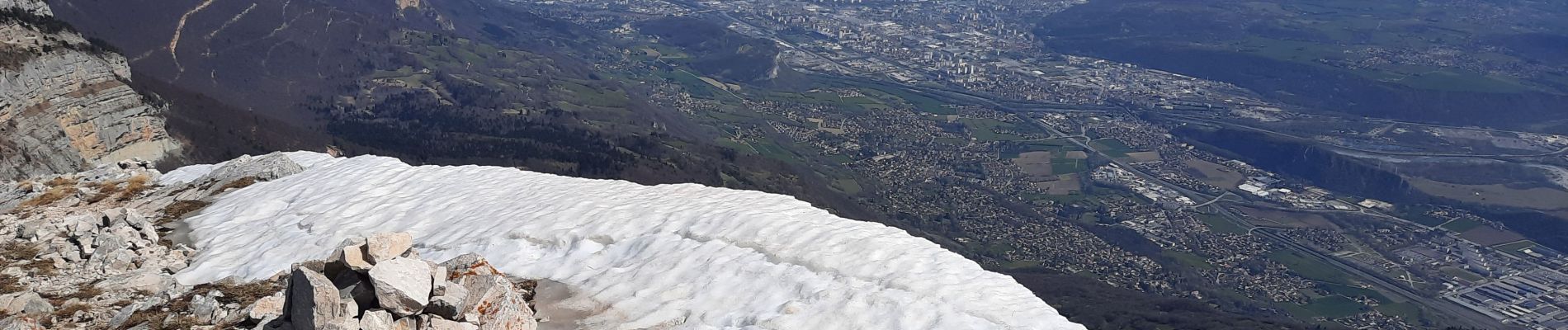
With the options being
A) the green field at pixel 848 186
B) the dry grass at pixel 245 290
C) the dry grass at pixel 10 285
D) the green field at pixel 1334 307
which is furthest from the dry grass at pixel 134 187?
the green field at pixel 848 186

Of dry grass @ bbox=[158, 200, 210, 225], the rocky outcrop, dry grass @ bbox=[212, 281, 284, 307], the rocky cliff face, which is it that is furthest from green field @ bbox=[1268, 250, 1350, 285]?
dry grass @ bbox=[212, 281, 284, 307]

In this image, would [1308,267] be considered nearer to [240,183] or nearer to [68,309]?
[240,183]

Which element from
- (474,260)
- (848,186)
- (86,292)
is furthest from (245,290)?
(848,186)

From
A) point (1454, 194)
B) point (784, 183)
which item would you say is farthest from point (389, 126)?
point (1454, 194)

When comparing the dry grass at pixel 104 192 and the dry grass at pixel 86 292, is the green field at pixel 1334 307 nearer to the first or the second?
the dry grass at pixel 104 192

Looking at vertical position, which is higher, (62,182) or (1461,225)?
(62,182)
